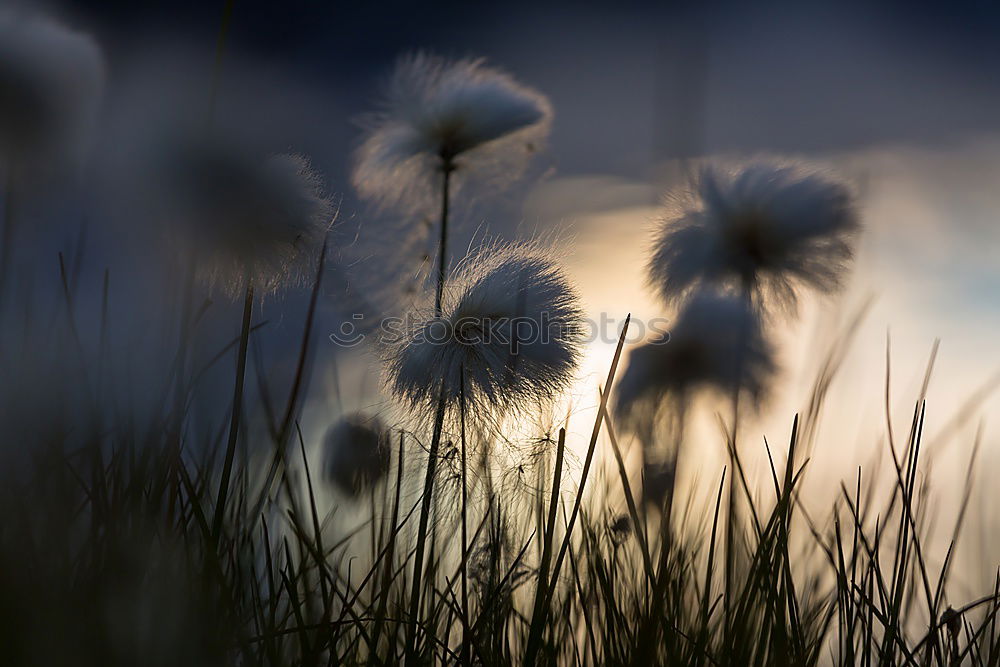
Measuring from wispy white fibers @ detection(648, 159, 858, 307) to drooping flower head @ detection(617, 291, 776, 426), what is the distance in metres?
0.19

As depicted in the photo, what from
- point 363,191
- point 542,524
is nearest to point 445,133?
point 363,191

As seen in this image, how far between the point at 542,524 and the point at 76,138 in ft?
4.76

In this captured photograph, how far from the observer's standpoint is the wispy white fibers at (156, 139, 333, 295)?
143cm

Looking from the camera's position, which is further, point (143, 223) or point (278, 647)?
point (143, 223)

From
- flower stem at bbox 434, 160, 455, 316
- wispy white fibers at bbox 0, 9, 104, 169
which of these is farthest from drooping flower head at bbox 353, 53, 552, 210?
wispy white fibers at bbox 0, 9, 104, 169

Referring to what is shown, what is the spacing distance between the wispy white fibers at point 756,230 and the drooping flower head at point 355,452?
1123mm

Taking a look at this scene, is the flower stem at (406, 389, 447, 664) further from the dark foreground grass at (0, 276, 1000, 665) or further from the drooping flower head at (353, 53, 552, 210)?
the drooping flower head at (353, 53, 552, 210)

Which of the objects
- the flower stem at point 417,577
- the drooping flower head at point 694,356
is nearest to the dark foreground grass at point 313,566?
the flower stem at point 417,577

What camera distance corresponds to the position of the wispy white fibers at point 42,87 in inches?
71.1

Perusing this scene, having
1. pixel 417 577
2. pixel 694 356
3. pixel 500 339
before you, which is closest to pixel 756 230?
pixel 694 356

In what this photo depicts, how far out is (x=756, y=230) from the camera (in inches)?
89.6

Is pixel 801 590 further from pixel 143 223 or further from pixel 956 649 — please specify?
pixel 143 223

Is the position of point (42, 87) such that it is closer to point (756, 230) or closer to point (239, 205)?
point (239, 205)

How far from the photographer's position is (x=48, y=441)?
3.57 ft
